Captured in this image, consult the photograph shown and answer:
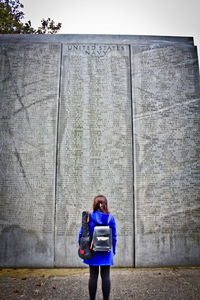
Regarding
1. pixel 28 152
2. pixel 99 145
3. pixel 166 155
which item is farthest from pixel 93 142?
pixel 166 155

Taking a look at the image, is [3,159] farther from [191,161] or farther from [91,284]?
[191,161]

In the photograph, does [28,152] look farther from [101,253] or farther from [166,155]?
[166,155]

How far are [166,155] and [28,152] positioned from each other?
3.95 meters

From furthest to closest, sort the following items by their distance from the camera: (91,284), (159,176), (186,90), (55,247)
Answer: (186,90)
(159,176)
(55,247)
(91,284)

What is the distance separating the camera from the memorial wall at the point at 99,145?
502cm

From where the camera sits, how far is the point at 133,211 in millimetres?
5160

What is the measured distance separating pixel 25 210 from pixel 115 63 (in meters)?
5.03

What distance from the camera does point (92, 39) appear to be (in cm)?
591

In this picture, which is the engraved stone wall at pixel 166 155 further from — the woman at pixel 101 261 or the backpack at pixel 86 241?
the backpack at pixel 86 241

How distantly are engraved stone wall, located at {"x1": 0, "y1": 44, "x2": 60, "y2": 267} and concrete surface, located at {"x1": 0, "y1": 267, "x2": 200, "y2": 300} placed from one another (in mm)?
580

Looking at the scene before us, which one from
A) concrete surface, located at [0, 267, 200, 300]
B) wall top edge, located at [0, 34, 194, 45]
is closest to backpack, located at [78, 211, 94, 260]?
concrete surface, located at [0, 267, 200, 300]

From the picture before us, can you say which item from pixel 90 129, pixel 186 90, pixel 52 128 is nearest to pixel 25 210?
pixel 52 128

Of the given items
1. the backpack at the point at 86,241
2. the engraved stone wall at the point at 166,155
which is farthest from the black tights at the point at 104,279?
the engraved stone wall at the point at 166,155

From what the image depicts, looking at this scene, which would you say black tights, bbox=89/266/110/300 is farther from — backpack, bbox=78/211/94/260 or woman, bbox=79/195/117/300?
backpack, bbox=78/211/94/260
